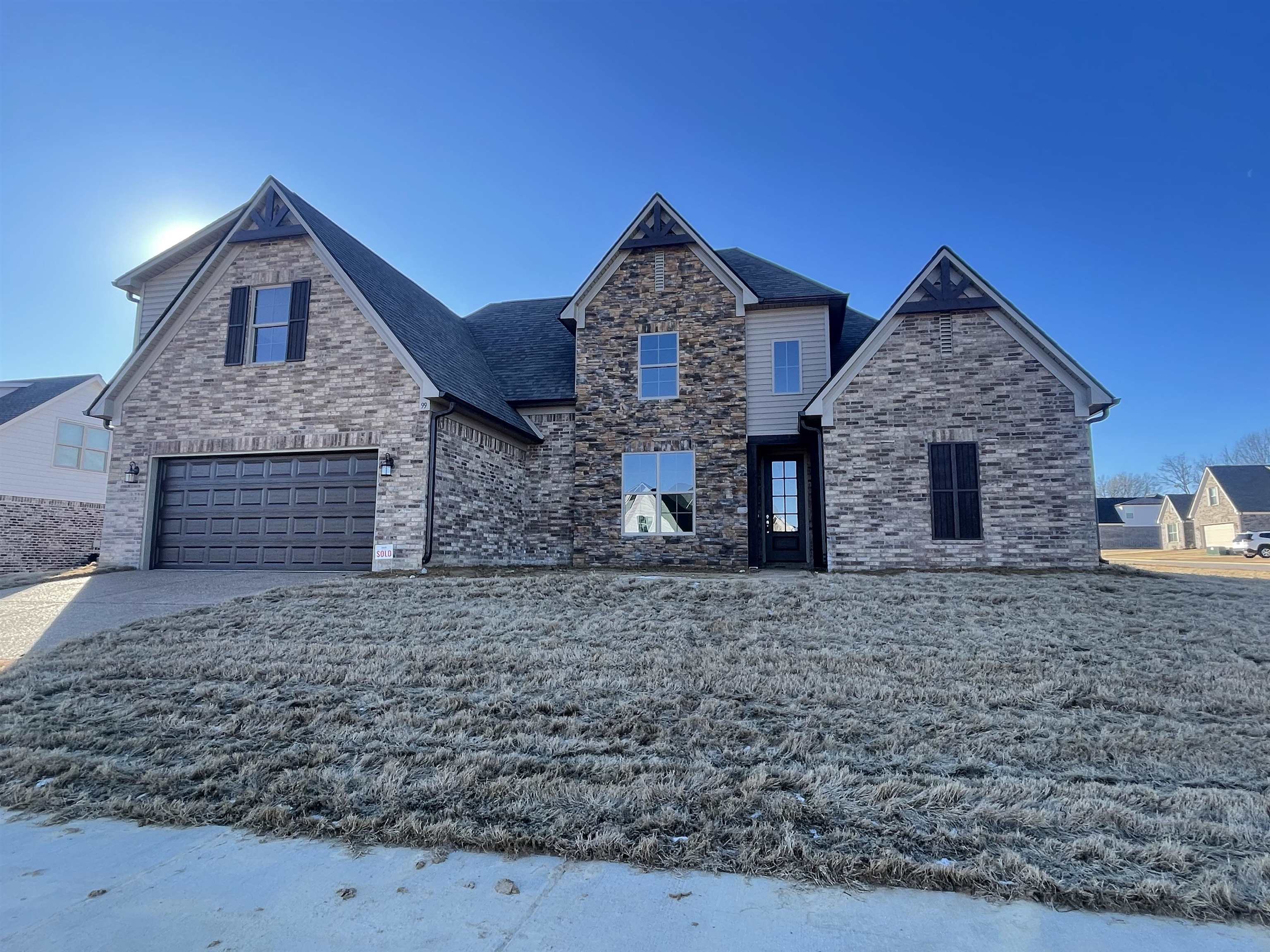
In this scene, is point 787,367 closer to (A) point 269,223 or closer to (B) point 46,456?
(A) point 269,223

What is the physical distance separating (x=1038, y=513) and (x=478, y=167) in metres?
12.6

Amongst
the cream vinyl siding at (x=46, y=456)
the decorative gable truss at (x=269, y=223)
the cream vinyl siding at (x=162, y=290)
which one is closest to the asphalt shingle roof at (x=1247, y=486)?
the decorative gable truss at (x=269, y=223)

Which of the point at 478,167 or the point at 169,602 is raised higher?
the point at 478,167

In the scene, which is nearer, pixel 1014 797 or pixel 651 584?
pixel 1014 797

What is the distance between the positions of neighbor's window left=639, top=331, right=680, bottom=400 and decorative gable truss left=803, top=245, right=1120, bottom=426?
A: 9.89ft

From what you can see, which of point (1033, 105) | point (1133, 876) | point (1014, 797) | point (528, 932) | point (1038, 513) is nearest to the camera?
point (528, 932)

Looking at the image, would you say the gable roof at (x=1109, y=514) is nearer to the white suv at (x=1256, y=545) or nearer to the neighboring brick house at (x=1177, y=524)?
the neighboring brick house at (x=1177, y=524)

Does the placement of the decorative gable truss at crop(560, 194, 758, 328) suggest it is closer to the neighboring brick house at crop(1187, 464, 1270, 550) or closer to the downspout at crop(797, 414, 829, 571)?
the downspout at crop(797, 414, 829, 571)

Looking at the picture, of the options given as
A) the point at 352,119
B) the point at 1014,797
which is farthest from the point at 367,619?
the point at 352,119

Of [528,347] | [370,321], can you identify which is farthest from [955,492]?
[370,321]

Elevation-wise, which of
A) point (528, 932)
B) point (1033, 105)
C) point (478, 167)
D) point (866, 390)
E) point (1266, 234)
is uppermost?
point (1266, 234)

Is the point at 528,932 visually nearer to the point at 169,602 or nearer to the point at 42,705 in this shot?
the point at 42,705

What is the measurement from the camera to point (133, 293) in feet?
50.7

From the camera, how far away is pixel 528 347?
55.6 ft
